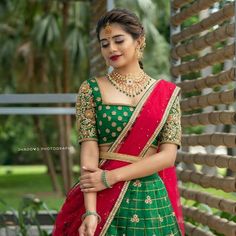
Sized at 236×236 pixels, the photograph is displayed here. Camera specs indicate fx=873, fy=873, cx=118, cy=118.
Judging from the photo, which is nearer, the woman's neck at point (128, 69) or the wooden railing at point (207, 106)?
the woman's neck at point (128, 69)

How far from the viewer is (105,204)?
3.16m

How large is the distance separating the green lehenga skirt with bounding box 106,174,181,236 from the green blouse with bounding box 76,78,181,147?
0.53 feet

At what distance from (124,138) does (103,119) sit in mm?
102

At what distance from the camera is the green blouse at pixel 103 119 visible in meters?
3.12

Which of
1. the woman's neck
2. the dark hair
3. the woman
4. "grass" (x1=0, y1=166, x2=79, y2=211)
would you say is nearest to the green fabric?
the woman

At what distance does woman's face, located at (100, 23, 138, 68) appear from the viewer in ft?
10.3

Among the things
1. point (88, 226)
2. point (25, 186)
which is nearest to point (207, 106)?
point (88, 226)

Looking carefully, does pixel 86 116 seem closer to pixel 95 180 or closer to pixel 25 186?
pixel 95 180

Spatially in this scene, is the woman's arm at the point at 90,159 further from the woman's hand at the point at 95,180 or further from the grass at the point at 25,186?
the grass at the point at 25,186

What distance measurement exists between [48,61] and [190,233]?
82.5 feet

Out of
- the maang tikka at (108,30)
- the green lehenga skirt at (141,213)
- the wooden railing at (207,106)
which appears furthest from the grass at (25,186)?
the maang tikka at (108,30)

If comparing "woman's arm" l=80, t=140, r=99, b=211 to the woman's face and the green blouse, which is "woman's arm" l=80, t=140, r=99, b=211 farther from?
the woman's face

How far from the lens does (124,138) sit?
314 cm

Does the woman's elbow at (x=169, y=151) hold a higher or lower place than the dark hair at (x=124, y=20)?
lower
